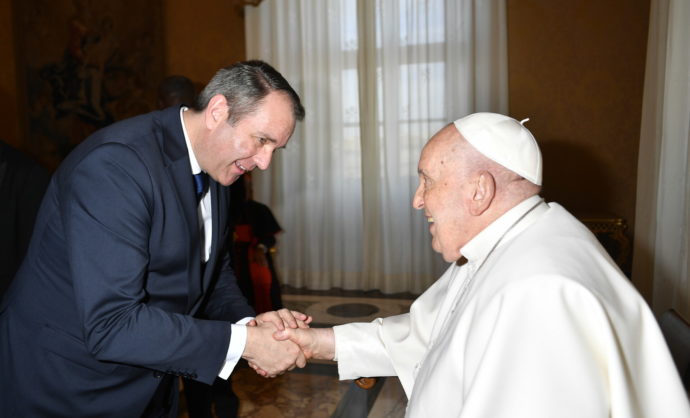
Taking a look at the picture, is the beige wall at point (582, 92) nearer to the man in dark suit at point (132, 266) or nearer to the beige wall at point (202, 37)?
the beige wall at point (202, 37)

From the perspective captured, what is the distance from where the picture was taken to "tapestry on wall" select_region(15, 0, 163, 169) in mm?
5910

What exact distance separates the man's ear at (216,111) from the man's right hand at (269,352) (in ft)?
2.34

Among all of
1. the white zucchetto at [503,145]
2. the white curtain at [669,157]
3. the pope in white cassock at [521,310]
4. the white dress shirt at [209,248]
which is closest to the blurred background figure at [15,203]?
the white dress shirt at [209,248]

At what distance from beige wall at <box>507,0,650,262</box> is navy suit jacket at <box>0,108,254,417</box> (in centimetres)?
575

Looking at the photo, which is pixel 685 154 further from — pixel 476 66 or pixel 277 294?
pixel 476 66

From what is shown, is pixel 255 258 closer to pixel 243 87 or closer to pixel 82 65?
pixel 243 87

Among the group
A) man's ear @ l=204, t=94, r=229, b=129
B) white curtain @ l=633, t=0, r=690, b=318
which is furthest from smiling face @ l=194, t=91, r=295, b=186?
white curtain @ l=633, t=0, r=690, b=318

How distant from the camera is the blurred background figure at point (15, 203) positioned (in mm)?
2680

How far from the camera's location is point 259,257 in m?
4.55

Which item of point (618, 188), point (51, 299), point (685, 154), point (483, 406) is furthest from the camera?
point (618, 188)

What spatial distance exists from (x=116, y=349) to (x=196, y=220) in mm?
454

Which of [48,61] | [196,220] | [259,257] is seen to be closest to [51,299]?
[196,220]

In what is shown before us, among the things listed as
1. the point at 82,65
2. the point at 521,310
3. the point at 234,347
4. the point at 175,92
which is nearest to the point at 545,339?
the point at 521,310

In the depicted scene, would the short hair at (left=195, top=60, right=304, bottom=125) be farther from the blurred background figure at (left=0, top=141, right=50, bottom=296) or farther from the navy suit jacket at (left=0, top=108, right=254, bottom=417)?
the blurred background figure at (left=0, top=141, right=50, bottom=296)
